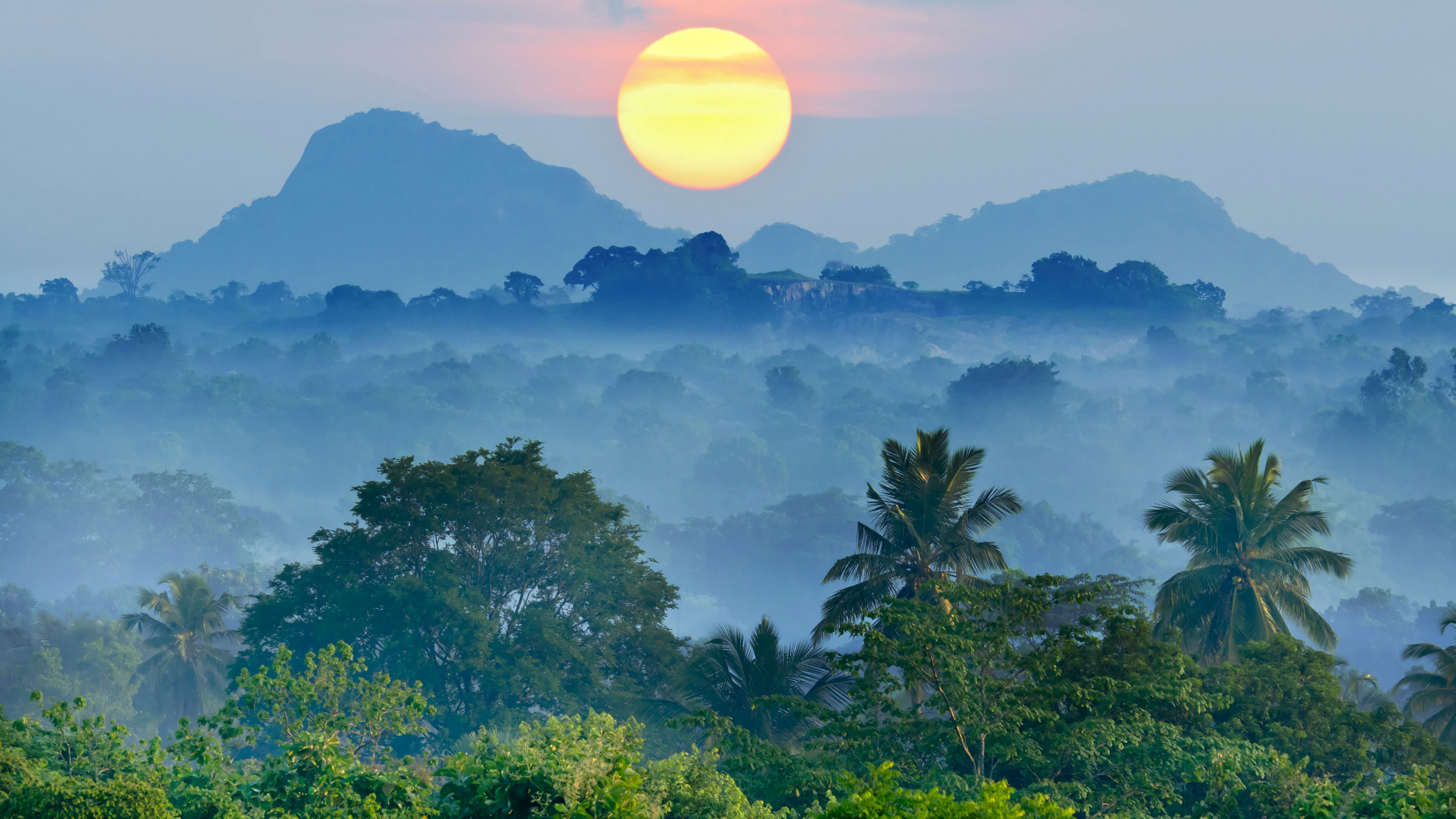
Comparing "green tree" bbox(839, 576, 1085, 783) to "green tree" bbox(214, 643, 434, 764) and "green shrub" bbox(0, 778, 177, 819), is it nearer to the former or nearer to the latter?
"green tree" bbox(214, 643, 434, 764)

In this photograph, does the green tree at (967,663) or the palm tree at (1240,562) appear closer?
the green tree at (967,663)

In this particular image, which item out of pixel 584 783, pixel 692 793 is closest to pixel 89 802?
pixel 584 783

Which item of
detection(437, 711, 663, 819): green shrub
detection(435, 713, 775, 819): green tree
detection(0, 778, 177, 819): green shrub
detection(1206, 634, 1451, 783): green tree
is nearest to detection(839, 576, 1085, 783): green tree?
detection(1206, 634, 1451, 783): green tree

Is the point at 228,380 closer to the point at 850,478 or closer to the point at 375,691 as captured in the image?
the point at 850,478

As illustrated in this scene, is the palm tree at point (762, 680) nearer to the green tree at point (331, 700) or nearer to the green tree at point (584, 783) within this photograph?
the green tree at point (331, 700)

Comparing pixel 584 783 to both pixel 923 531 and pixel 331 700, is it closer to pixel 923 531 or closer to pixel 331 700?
pixel 331 700

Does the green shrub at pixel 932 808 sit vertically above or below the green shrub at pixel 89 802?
above

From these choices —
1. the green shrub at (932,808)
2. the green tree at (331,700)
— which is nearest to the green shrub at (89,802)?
the green tree at (331,700)
